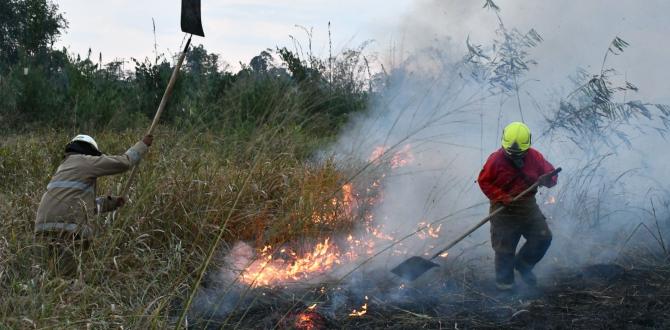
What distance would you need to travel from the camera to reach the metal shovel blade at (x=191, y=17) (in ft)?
13.2

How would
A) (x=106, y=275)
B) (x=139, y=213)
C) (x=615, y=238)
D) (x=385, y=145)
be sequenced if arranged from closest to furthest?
(x=106, y=275)
(x=139, y=213)
(x=615, y=238)
(x=385, y=145)

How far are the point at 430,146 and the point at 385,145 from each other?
62 cm

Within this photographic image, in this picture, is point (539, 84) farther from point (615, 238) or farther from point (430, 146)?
point (615, 238)

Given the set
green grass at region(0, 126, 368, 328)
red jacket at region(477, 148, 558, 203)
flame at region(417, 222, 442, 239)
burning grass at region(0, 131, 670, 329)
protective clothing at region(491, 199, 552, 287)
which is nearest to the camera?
green grass at region(0, 126, 368, 328)

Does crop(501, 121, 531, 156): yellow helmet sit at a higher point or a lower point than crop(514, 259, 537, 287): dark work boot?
higher

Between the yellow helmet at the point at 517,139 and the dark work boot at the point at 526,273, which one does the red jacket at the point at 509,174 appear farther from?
the dark work boot at the point at 526,273

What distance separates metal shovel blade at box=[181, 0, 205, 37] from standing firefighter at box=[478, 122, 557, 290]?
236 centimetres

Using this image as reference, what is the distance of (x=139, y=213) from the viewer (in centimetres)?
485

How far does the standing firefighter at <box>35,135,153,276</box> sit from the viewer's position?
4.57 m

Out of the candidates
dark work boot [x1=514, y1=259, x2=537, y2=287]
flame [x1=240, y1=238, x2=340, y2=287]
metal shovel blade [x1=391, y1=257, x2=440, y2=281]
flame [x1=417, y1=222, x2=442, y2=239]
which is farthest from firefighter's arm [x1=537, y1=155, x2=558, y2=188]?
flame [x1=240, y1=238, x2=340, y2=287]

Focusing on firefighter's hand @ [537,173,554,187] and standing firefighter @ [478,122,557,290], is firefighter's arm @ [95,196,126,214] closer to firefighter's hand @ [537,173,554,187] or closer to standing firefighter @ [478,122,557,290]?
standing firefighter @ [478,122,557,290]

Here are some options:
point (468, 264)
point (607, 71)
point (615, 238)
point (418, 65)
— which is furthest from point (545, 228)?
point (418, 65)

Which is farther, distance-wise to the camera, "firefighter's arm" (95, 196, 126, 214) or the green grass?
"firefighter's arm" (95, 196, 126, 214)

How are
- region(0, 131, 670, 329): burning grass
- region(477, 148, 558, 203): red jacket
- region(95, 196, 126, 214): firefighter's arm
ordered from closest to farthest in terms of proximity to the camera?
region(0, 131, 670, 329): burning grass < region(95, 196, 126, 214): firefighter's arm < region(477, 148, 558, 203): red jacket
